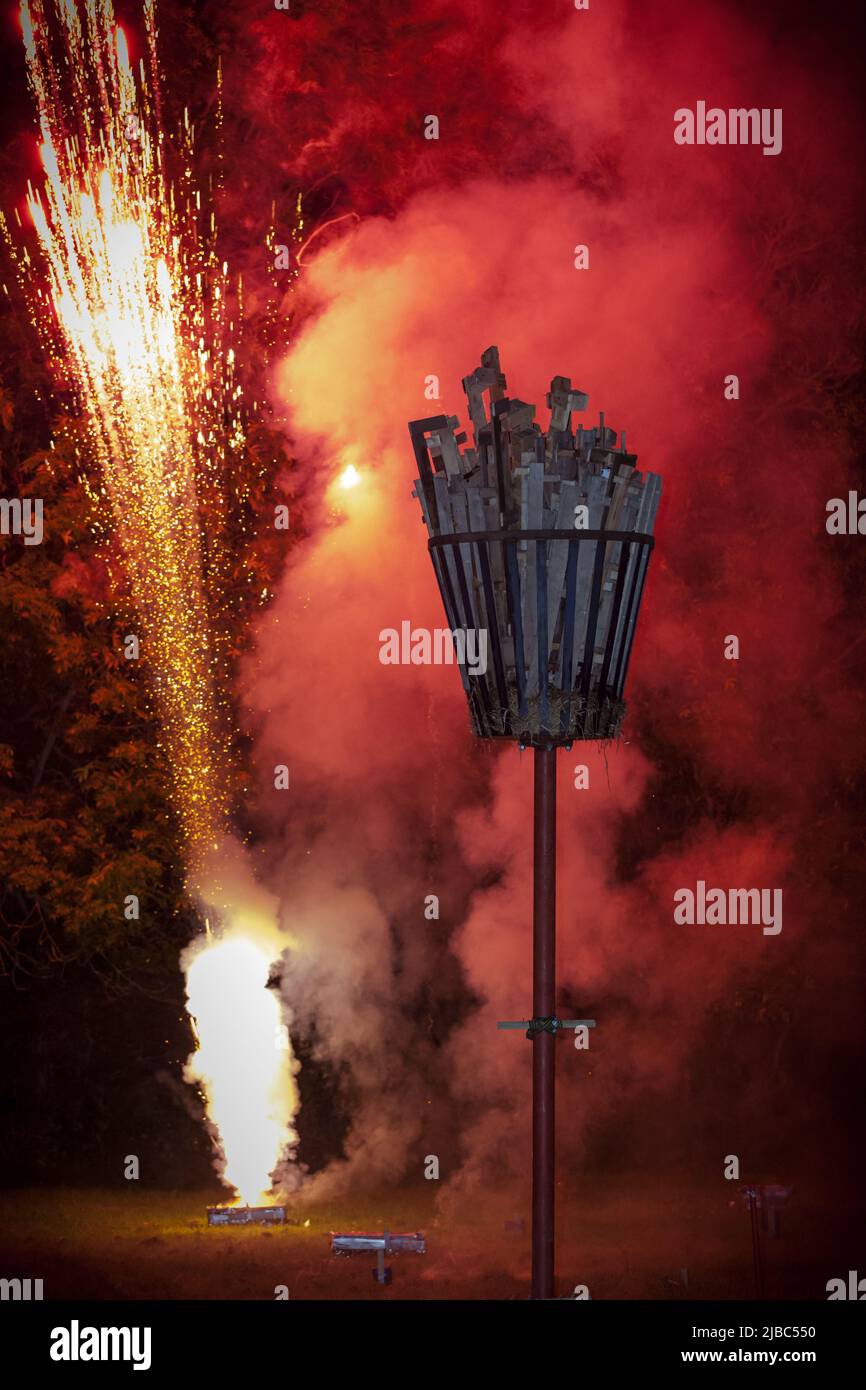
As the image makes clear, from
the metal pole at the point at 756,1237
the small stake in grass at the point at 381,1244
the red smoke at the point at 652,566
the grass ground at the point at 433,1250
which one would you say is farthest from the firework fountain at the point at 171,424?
the metal pole at the point at 756,1237

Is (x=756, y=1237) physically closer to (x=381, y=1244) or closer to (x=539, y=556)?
(x=381, y=1244)

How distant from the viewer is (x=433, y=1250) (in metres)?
12.8

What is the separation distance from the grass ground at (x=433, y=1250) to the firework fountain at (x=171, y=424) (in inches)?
35.1

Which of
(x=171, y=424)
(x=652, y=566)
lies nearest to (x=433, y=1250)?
(x=652, y=566)

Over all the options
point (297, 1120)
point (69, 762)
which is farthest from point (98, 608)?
point (297, 1120)

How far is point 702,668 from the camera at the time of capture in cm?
1533

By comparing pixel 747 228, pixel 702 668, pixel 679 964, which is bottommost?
pixel 679 964

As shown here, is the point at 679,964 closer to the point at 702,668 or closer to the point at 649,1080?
the point at 649,1080

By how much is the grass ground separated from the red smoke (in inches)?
32.8

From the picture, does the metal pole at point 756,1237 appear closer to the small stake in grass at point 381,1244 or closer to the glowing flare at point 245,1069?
the small stake in grass at point 381,1244

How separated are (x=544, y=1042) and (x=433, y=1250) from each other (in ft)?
22.7

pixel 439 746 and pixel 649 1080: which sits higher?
pixel 439 746

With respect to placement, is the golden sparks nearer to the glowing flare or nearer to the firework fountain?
the firework fountain

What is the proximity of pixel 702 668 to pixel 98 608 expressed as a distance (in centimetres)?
498
